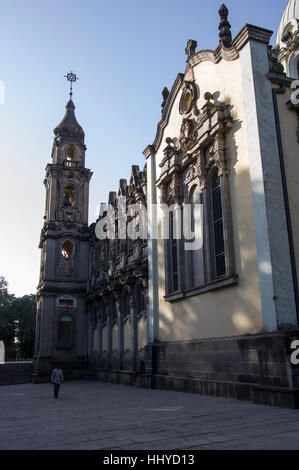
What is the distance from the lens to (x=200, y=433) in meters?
→ 7.68

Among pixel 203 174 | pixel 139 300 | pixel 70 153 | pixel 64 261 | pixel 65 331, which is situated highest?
pixel 70 153

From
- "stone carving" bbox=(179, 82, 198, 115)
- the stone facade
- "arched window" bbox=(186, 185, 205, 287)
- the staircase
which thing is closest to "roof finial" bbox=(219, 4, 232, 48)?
"stone carving" bbox=(179, 82, 198, 115)

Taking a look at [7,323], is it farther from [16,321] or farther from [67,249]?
[67,249]

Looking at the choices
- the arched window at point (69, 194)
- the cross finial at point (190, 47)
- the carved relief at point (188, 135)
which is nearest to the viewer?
the carved relief at point (188, 135)

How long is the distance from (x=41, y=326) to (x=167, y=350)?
1673cm

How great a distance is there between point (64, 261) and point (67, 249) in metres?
1.64

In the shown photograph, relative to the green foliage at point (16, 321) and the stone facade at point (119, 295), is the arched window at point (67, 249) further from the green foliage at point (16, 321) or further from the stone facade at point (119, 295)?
the green foliage at point (16, 321)

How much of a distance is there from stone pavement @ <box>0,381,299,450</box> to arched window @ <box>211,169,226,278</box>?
4.90 m

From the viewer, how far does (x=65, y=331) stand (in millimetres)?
34031

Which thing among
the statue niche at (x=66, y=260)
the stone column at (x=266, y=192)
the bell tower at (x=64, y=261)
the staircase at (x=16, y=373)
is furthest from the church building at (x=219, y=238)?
the staircase at (x=16, y=373)

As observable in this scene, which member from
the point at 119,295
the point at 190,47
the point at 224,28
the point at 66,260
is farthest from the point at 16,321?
the point at 224,28

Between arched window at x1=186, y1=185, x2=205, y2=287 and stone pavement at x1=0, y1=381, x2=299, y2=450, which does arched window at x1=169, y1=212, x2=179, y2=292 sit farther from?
stone pavement at x1=0, y1=381, x2=299, y2=450

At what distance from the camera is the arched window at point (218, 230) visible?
15.8 metres

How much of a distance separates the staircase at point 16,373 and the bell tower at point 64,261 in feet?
5.15
